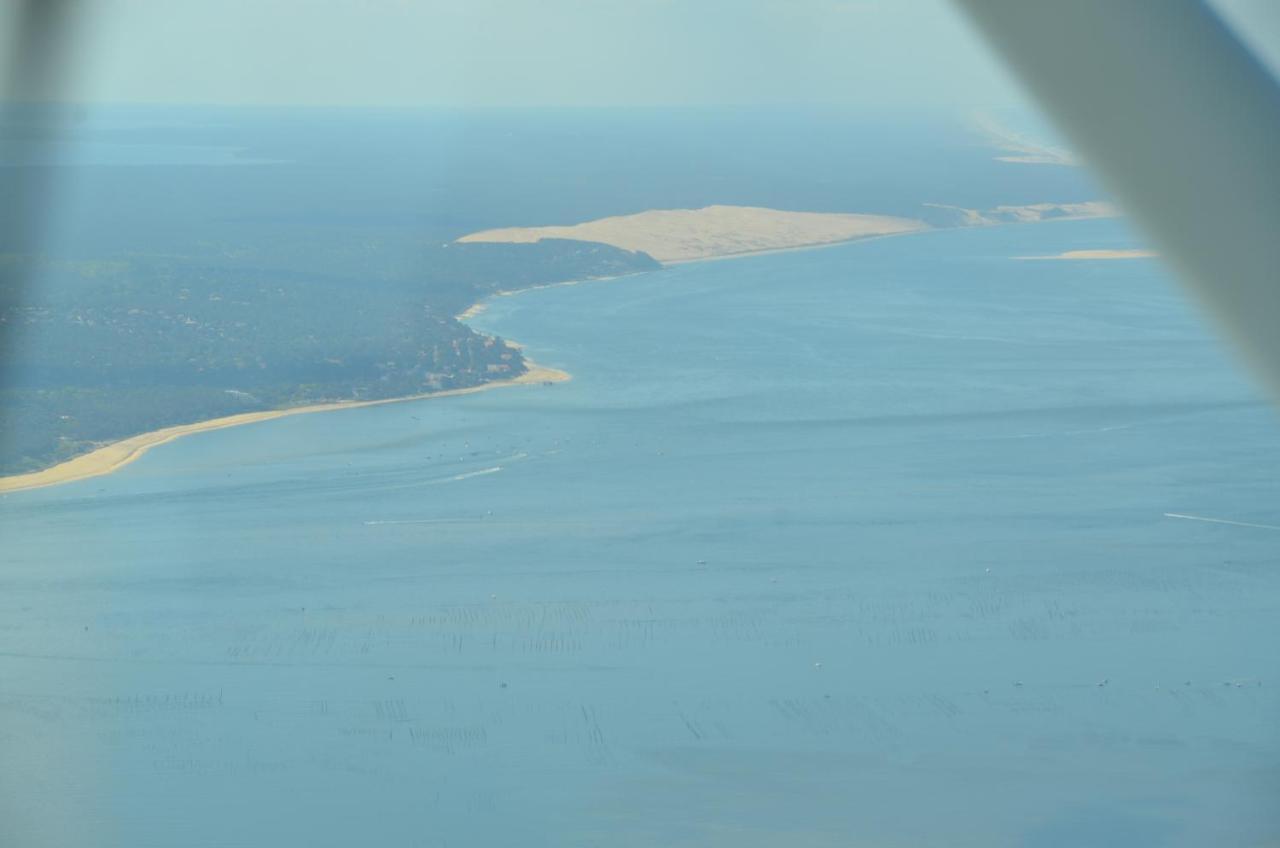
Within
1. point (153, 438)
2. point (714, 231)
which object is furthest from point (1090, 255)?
point (153, 438)

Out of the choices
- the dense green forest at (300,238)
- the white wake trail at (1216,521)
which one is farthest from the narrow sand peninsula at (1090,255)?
the white wake trail at (1216,521)

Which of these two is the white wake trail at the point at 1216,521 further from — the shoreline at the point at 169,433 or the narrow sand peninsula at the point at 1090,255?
the narrow sand peninsula at the point at 1090,255

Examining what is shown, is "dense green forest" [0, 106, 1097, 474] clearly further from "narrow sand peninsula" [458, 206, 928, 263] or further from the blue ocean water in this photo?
the blue ocean water

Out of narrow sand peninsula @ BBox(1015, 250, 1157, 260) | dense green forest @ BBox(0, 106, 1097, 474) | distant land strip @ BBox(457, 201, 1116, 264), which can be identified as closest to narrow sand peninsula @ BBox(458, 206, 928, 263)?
distant land strip @ BBox(457, 201, 1116, 264)

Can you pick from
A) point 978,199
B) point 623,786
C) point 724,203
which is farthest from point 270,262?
point 978,199

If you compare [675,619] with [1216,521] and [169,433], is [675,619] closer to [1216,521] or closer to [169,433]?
[1216,521]

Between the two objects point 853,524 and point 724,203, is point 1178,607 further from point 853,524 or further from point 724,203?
point 724,203
